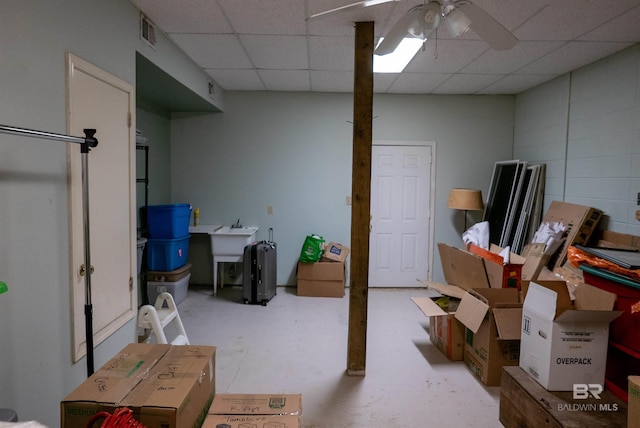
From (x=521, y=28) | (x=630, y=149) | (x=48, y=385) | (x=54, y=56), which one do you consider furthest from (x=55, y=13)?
(x=630, y=149)

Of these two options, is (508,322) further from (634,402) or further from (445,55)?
(445,55)

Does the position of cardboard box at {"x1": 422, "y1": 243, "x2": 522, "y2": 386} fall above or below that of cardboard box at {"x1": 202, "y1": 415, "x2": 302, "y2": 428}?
below

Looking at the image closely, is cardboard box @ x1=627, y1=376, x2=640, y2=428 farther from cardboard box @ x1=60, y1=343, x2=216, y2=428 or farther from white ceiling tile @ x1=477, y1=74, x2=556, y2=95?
white ceiling tile @ x1=477, y1=74, x2=556, y2=95

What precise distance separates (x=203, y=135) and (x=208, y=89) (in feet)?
2.95

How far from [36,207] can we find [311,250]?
10.8 ft

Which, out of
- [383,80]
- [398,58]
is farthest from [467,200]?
[398,58]

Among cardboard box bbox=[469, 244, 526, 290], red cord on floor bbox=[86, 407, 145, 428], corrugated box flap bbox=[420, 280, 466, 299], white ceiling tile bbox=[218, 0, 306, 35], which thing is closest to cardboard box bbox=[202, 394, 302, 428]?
red cord on floor bbox=[86, 407, 145, 428]

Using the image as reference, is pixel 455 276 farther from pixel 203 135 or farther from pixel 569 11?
pixel 203 135

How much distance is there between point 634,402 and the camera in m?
1.62

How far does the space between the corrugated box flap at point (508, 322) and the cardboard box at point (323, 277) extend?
2289 millimetres

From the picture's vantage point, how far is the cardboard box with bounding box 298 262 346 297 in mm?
4805

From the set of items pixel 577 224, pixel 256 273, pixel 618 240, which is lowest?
pixel 256 273

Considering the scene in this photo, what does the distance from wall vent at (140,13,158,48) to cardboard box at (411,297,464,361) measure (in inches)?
122

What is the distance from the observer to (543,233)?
12.9 ft
